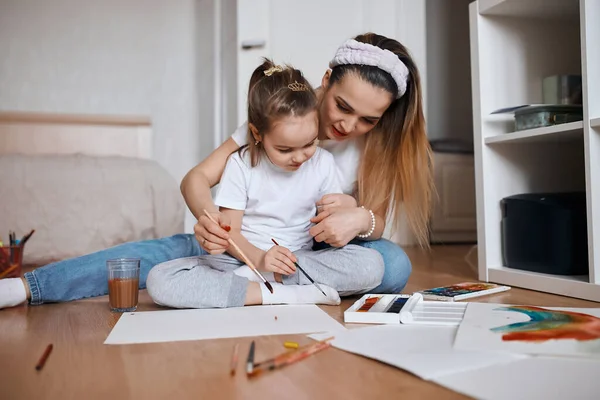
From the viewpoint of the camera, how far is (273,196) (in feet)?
4.17

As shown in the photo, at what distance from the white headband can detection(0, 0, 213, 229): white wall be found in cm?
205

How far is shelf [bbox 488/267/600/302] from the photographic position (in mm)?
1276

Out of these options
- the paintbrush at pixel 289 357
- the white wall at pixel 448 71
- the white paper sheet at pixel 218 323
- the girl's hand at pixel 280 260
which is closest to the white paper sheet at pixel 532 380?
the paintbrush at pixel 289 357

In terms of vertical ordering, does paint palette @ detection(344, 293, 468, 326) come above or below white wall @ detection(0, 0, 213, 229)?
below

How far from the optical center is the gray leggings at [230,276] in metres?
1.15

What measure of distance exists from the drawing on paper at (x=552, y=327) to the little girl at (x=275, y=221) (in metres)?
0.38

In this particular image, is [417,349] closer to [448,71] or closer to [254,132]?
[254,132]

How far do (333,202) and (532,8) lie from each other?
0.83 metres

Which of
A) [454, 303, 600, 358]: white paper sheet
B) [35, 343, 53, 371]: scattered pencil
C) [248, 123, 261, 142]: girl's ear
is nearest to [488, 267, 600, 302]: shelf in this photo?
[454, 303, 600, 358]: white paper sheet

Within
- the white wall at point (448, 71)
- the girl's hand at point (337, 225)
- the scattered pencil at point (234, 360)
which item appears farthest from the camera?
the white wall at point (448, 71)

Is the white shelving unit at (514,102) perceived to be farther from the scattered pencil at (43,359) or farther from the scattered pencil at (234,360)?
the scattered pencil at (43,359)

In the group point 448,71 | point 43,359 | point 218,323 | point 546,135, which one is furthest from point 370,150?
point 448,71

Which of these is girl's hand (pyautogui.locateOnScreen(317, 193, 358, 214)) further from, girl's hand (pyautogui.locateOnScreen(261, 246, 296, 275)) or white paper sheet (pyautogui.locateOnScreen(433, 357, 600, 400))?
white paper sheet (pyautogui.locateOnScreen(433, 357, 600, 400))

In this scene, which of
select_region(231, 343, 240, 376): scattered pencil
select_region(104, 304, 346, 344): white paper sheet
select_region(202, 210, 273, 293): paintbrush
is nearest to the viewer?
select_region(231, 343, 240, 376): scattered pencil
